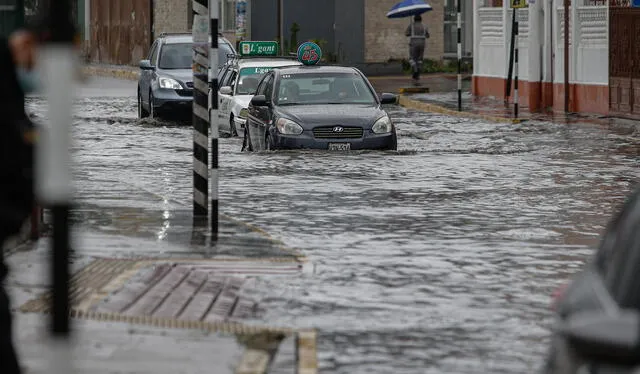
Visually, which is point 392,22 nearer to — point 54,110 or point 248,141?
point 248,141

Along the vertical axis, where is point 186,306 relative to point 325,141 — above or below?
below

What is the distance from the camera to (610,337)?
5.36m

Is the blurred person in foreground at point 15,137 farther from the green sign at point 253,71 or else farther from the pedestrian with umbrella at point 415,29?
the pedestrian with umbrella at point 415,29

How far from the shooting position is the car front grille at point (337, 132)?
84.1 ft

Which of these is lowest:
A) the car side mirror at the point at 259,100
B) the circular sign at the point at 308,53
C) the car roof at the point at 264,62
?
the car side mirror at the point at 259,100

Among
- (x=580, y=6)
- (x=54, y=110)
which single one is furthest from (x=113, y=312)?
(x=580, y=6)

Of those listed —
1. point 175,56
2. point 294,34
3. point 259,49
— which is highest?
point 294,34

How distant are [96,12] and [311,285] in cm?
6530

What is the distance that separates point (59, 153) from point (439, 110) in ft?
112

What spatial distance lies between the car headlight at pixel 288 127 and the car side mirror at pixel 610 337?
790 inches

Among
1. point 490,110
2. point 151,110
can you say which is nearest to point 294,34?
point 490,110

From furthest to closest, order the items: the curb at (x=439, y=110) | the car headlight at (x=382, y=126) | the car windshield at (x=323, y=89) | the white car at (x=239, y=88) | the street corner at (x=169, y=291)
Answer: the curb at (x=439, y=110), the white car at (x=239, y=88), the car windshield at (x=323, y=89), the car headlight at (x=382, y=126), the street corner at (x=169, y=291)

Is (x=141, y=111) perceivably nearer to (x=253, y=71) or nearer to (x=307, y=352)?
(x=253, y=71)

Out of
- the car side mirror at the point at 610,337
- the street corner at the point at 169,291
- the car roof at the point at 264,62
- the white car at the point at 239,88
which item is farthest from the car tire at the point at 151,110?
the car side mirror at the point at 610,337
